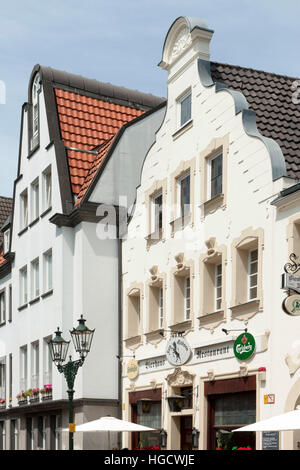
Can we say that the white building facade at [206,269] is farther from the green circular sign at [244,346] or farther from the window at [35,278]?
the window at [35,278]

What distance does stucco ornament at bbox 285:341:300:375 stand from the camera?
62.6ft

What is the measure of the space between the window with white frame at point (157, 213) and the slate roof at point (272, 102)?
4.49 meters

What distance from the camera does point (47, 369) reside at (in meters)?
31.6

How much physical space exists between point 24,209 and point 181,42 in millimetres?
12299

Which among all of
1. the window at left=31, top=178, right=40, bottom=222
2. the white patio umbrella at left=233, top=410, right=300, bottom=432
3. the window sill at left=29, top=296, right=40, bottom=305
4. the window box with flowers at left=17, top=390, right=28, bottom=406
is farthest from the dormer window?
the white patio umbrella at left=233, top=410, right=300, bottom=432

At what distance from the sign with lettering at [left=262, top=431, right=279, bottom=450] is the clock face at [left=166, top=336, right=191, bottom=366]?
4547 millimetres

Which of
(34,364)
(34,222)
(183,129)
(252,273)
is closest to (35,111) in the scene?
(34,222)

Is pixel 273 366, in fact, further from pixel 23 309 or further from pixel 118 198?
pixel 23 309

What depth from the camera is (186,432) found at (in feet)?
81.4

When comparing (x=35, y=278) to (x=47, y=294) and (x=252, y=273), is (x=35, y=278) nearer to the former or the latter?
(x=47, y=294)

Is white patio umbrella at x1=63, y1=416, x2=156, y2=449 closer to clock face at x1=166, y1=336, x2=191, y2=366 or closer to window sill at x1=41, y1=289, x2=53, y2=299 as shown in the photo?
clock face at x1=166, y1=336, x2=191, y2=366
